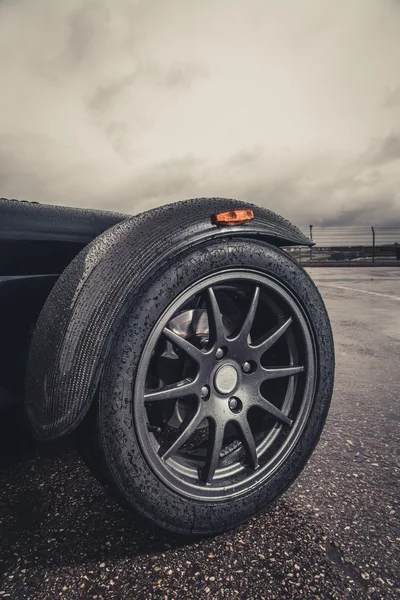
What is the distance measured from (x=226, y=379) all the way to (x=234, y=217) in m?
0.54

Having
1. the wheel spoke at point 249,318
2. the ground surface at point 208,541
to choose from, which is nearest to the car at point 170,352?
the wheel spoke at point 249,318

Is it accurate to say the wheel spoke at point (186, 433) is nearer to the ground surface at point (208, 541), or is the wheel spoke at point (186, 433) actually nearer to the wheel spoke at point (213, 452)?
the wheel spoke at point (213, 452)

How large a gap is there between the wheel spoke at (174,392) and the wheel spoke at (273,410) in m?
0.27

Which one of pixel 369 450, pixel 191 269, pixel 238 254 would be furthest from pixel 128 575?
pixel 369 450

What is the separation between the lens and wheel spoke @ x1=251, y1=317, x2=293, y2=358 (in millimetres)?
1422

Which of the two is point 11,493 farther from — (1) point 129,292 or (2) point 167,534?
(1) point 129,292

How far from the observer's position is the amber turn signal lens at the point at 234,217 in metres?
1.33

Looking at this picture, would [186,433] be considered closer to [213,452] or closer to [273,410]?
[213,452]

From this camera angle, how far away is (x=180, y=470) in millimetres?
1320

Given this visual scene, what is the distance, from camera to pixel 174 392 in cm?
128

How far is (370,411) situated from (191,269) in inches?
62.6

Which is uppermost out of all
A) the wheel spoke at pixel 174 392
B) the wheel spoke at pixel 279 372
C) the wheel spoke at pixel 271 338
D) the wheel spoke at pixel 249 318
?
the wheel spoke at pixel 249 318

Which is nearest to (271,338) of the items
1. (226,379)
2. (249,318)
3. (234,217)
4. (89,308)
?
(249,318)

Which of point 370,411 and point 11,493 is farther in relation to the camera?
point 370,411
